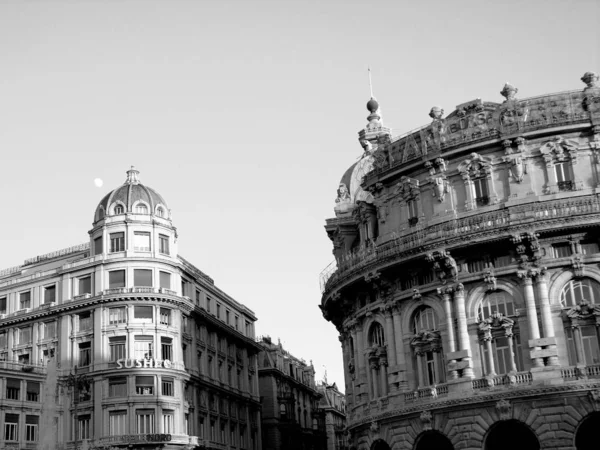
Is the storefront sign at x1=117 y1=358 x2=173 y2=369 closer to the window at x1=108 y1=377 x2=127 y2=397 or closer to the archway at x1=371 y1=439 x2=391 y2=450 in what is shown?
the window at x1=108 y1=377 x2=127 y2=397

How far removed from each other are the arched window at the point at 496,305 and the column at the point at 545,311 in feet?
6.51

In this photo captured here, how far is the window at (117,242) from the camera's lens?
296 feet

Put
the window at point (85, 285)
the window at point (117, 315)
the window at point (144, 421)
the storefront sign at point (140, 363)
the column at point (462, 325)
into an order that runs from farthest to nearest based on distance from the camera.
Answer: the window at point (85, 285)
the window at point (117, 315)
the storefront sign at point (140, 363)
the window at point (144, 421)
the column at point (462, 325)

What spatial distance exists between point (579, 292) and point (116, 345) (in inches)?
1837

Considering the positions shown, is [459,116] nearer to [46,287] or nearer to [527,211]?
[527,211]

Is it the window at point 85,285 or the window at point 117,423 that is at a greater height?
the window at point 85,285

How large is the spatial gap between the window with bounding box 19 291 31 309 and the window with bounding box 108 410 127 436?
52.6 feet

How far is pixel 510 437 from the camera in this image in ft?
181

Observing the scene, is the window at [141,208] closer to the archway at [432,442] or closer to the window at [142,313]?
the window at [142,313]

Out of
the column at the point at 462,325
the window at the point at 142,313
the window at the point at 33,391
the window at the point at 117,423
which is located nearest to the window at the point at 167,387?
the window at the point at 117,423

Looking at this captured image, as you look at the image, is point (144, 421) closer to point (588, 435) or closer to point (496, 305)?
point (496, 305)

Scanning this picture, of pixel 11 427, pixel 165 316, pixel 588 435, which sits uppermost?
pixel 165 316

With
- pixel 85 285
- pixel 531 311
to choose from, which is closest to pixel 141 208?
pixel 85 285

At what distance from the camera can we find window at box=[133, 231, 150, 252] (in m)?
90.2
